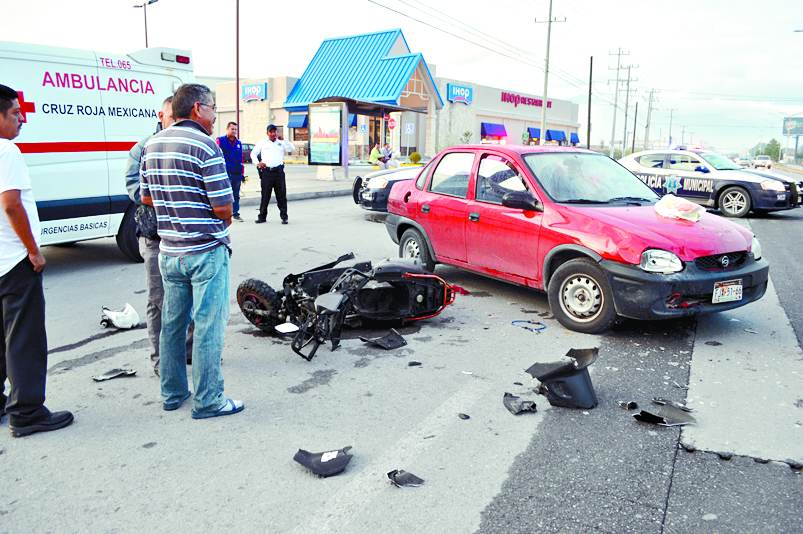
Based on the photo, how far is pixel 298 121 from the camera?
1647 inches

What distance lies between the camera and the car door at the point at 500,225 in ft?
18.6

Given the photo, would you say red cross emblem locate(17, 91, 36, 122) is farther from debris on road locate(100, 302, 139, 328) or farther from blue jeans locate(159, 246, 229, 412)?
blue jeans locate(159, 246, 229, 412)

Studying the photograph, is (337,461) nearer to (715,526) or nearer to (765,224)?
(715,526)

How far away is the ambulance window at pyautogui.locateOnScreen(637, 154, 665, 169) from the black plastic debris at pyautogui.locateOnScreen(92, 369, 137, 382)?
45.1ft

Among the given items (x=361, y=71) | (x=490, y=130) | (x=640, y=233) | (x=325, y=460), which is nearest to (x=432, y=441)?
(x=325, y=460)

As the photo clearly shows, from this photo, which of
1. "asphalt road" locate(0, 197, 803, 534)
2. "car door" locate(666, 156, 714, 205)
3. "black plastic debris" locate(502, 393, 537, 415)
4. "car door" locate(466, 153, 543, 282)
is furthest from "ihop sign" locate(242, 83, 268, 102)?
"black plastic debris" locate(502, 393, 537, 415)

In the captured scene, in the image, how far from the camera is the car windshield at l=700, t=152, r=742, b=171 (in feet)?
47.6

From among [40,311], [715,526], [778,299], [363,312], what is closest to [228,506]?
[40,311]

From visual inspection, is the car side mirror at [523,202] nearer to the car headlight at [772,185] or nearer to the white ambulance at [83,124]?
the white ambulance at [83,124]

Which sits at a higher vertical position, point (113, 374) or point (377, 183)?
point (377, 183)

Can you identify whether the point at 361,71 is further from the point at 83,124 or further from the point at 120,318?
the point at 120,318

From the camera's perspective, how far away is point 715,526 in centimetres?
256

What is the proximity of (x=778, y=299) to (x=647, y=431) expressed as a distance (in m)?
4.20

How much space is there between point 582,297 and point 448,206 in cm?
196
